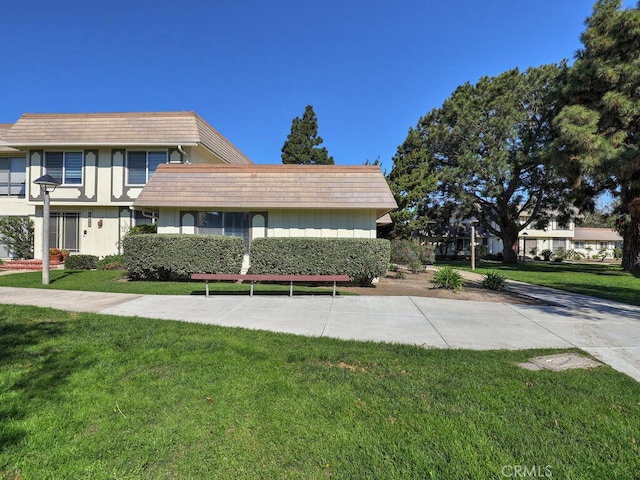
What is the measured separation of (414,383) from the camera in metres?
3.77

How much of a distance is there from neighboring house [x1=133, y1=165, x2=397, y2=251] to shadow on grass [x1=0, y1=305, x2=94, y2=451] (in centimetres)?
712

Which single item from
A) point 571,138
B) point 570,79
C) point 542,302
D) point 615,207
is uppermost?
point 570,79

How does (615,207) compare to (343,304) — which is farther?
(615,207)

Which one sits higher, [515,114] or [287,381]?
[515,114]

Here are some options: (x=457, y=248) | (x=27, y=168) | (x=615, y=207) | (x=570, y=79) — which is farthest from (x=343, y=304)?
(x=457, y=248)

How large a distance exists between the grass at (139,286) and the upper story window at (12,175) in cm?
916

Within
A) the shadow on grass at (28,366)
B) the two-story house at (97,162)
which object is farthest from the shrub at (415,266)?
the shadow on grass at (28,366)

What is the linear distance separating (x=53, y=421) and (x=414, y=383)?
337cm

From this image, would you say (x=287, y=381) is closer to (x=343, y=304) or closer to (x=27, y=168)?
(x=343, y=304)

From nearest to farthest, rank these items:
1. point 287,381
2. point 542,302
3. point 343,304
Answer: point 287,381, point 343,304, point 542,302

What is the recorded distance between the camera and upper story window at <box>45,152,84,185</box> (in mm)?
17188

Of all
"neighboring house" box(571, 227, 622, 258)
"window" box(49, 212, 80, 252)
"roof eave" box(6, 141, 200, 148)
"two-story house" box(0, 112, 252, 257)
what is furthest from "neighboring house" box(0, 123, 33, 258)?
"neighboring house" box(571, 227, 622, 258)

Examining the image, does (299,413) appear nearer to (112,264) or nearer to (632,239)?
(112,264)

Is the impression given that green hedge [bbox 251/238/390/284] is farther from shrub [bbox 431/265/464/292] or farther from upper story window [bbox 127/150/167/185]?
upper story window [bbox 127/150/167/185]
